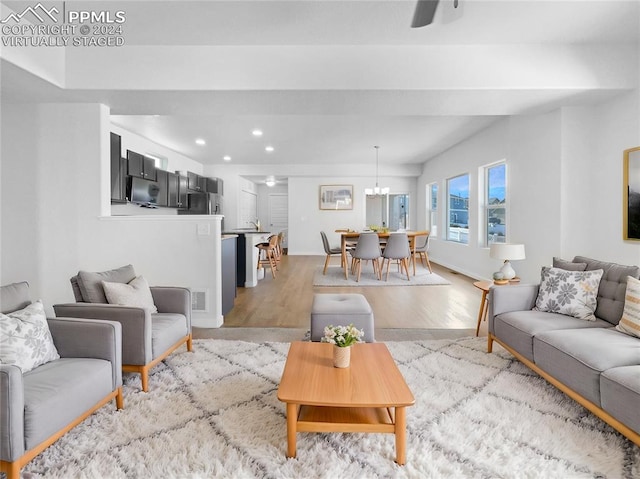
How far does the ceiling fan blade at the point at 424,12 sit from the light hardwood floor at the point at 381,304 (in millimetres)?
2668

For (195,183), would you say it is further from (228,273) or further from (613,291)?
(613,291)

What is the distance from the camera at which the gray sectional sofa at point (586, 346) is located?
→ 1593 mm

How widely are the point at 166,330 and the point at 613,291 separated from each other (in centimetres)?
317

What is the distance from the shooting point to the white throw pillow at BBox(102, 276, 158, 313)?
2354 millimetres

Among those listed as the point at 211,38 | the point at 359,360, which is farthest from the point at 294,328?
the point at 211,38

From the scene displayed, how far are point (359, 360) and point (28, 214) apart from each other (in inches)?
142

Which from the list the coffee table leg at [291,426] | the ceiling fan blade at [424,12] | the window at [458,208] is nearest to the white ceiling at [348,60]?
the ceiling fan blade at [424,12]

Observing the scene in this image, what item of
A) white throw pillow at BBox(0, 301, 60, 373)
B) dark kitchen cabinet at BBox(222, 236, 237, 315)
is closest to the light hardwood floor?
dark kitchen cabinet at BBox(222, 236, 237, 315)

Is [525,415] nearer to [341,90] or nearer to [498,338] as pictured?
[498,338]

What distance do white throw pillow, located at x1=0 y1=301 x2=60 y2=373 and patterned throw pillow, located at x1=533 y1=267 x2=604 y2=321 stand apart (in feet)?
10.6

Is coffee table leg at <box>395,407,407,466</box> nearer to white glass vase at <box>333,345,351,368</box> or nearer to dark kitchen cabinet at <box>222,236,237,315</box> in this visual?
white glass vase at <box>333,345,351,368</box>

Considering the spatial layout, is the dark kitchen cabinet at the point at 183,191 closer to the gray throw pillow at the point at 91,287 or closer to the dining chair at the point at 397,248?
the dining chair at the point at 397,248

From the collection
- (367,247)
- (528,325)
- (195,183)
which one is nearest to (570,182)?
(528,325)

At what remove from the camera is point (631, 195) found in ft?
9.94
